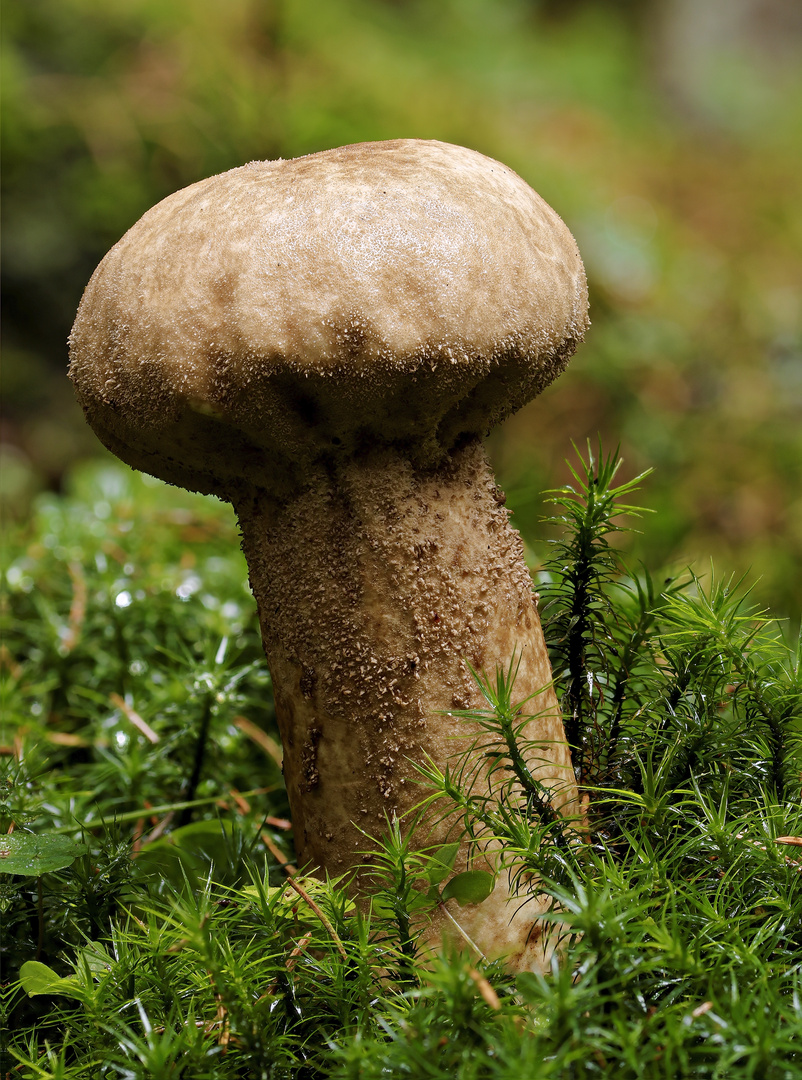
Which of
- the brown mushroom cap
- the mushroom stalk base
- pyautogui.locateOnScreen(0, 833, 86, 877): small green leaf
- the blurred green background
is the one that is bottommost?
pyautogui.locateOnScreen(0, 833, 86, 877): small green leaf

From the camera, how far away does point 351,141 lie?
12.1 ft

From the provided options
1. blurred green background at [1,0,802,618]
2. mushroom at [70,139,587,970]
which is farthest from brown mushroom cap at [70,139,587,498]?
blurred green background at [1,0,802,618]

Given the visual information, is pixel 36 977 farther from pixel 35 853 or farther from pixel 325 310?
pixel 325 310

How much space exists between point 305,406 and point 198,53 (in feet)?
12.2

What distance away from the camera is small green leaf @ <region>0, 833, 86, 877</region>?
1113 mm

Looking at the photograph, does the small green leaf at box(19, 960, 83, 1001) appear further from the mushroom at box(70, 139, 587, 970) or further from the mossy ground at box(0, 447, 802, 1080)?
the mushroom at box(70, 139, 587, 970)

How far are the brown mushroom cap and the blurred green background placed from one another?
186 centimetres

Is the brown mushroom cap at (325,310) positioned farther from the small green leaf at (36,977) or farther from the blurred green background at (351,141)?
the blurred green background at (351,141)

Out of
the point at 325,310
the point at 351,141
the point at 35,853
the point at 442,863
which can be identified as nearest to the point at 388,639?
the point at 442,863

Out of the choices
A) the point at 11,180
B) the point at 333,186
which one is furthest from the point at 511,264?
the point at 11,180

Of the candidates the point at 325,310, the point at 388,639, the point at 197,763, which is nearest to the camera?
the point at 325,310

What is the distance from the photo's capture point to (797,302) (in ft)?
14.7

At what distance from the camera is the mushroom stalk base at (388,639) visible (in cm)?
112

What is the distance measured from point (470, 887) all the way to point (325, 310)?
0.71 metres
